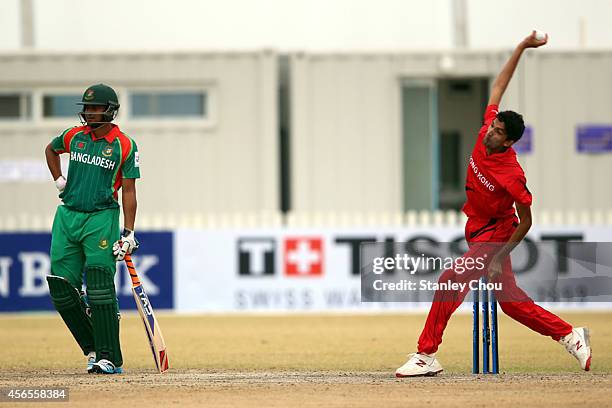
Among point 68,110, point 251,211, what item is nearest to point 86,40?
point 68,110

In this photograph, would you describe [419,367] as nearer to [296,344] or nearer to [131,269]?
[131,269]

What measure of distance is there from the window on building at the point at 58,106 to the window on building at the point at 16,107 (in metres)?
0.29

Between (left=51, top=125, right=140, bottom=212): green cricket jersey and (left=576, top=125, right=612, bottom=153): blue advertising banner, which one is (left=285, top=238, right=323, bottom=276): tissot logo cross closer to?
(left=576, top=125, right=612, bottom=153): blue advertising banner

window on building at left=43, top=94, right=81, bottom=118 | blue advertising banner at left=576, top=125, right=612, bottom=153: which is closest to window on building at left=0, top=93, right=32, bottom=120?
window on building at left=43, top=94, right=81, bottom=118

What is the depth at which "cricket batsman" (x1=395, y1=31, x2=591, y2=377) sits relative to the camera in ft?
28.0

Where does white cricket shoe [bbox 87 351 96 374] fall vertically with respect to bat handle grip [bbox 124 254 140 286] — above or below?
below

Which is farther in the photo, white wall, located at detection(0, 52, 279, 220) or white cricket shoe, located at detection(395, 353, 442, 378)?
white wall, located at detection(0, 52, 279, 220)

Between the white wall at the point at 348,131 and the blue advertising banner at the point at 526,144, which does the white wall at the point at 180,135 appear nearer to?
the white wall at the point at 348,131

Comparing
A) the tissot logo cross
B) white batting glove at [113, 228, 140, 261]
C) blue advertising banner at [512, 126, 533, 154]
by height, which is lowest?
the tissot logo cross

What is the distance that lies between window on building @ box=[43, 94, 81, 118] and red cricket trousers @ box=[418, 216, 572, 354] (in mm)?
12672

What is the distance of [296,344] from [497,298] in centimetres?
413

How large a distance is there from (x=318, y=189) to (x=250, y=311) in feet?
13.5

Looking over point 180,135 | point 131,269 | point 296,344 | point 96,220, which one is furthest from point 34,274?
point 96,220

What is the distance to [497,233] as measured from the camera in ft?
28.6
